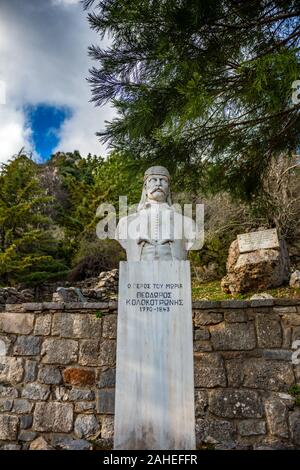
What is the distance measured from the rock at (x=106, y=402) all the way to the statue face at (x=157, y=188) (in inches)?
75.2

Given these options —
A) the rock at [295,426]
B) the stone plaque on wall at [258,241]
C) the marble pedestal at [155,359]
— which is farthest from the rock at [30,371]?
the stone plaque on wall at [258,241]

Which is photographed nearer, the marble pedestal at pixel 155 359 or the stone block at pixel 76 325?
the marble pedestal at pixel 155 359

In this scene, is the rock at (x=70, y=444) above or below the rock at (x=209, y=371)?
below

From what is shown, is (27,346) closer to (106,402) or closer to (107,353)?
(107,353)

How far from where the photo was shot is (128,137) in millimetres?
3840

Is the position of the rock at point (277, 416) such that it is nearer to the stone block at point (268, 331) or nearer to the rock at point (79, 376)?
the stone block at point (268, 331)

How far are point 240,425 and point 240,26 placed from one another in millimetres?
3829

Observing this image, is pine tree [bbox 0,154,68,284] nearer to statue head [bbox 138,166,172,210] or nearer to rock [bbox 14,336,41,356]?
rock [bbox 14,336,41,356]

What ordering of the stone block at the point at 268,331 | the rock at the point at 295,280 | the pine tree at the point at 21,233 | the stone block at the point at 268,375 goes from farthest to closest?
the pine tree at the point at 21,233
the rock at the point at 295,280
the stone block at the point at 268,331
the stone block at the point at 268,375

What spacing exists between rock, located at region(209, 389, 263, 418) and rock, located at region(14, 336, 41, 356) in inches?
72.3

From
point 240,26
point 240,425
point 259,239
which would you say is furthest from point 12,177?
point 240,425

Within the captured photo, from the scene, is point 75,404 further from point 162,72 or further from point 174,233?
point 162,72

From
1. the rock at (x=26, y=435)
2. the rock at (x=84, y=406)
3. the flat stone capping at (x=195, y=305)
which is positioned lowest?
the rock at (x=26, y=435)

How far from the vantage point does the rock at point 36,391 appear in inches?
144
